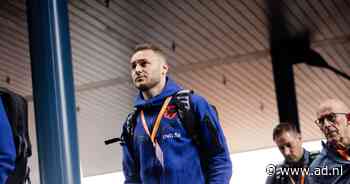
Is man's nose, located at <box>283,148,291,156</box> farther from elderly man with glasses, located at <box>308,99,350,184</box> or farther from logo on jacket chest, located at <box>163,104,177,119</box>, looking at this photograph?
logo on jacket chest, located at <box>163,104,177,119</box>

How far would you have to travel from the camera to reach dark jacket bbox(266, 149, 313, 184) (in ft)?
18.0

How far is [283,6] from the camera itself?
9672 millimetres

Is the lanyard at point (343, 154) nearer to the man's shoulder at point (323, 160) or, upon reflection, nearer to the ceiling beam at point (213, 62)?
the man's shoulder at point (323, 160)

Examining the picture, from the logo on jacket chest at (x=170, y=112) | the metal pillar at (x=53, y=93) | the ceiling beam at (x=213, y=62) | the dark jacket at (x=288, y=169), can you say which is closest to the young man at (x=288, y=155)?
the dark jacket at (x=288, y=169)

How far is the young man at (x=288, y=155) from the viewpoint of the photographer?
5590 millimetres

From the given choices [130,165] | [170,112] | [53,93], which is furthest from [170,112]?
[53,93]

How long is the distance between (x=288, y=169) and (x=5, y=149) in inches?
134

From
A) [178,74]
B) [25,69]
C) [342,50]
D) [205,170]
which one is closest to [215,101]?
[178,74]

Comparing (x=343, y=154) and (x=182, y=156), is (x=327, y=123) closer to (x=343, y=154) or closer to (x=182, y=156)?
(x=343, y=154)

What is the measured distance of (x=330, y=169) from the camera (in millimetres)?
4145

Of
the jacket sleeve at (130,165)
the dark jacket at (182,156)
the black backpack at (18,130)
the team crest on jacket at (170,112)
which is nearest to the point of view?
the black backpack at (18,130)

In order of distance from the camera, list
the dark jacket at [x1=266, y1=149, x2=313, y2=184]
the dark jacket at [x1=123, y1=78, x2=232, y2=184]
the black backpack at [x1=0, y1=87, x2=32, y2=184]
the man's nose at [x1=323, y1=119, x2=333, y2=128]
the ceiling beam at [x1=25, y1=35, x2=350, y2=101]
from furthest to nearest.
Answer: the ceiling beam at [x1=25, y1=35, x2=350, y2=101] → the dark jacket at [x1=266, y1=149, x2=313, y2=184] → the man's nose at [x1=323, y1=119, x2=333, y2=128] → the dark jacket at [x1=123, y1=78, x2=232, y2=184] → the black backpack at [x1=0, y1=87, x2=32, y2=184]

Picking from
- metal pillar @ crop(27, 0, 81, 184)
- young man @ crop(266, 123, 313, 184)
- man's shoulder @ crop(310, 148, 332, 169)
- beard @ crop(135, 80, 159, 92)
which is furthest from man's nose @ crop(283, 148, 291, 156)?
beard @ crop(135, 80, 159, 92)

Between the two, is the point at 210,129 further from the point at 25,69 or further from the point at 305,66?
the point at 305,66
